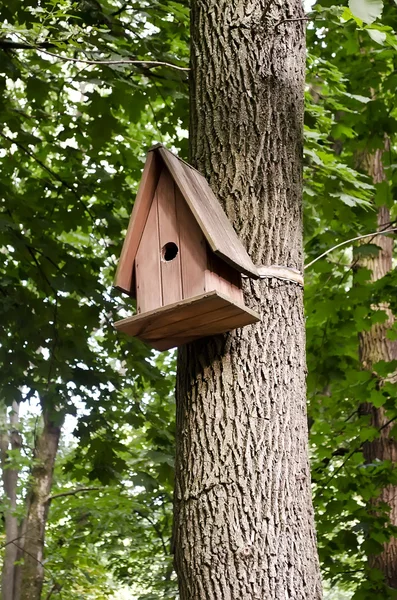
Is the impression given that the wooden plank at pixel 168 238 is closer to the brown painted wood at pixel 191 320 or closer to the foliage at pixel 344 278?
the brown painted wood at pixel 191 320

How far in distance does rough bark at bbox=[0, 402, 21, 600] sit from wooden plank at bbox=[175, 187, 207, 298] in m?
7.98

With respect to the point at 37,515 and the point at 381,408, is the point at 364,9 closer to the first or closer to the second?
the point at 381,408

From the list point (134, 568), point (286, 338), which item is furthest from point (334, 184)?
point (134, 568)

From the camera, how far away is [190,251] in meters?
2.39

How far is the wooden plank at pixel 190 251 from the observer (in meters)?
2.34

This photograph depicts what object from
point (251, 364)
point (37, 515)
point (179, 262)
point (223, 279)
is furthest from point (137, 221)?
point (37, 515)

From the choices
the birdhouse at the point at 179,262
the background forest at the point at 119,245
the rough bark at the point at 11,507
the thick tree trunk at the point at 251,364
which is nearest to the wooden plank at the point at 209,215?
the birdhouse at the point at 179,262

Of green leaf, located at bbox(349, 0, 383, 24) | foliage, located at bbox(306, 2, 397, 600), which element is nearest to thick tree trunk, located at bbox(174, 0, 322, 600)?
green leaf, located at bbox(349, 0, 383, 24)

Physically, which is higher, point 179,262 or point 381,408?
point 381,408

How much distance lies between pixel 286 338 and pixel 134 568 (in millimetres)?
7552

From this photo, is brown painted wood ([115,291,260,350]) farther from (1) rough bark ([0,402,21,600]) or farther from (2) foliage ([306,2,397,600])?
(1) rough bark ([0,402,21,600])

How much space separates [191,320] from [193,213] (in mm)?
320

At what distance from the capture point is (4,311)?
5.18 meters

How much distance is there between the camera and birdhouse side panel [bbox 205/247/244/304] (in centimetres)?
232
